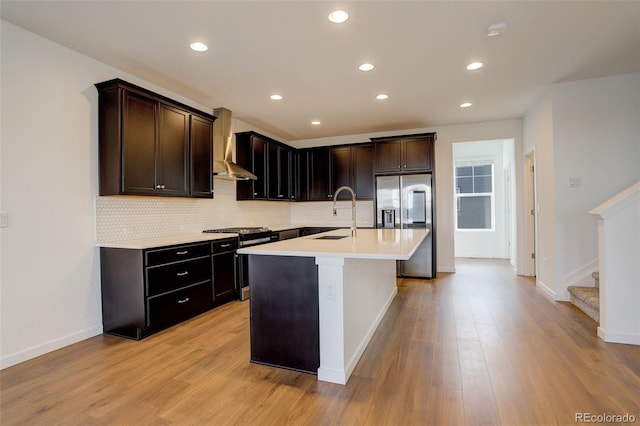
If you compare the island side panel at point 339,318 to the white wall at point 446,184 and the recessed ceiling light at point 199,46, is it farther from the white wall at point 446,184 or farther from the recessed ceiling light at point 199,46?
the white wall at point 446,184

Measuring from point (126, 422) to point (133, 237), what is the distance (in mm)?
2128

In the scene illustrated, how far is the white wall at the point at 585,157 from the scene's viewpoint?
3.68m

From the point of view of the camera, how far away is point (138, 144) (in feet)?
10.3

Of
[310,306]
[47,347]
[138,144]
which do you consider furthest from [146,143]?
[310,306]

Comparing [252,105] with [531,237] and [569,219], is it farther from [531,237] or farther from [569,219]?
[531,237]

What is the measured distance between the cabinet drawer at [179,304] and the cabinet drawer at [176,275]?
63 mm

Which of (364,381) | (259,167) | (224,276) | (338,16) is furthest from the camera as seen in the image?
(259,167)

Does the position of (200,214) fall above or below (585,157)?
below

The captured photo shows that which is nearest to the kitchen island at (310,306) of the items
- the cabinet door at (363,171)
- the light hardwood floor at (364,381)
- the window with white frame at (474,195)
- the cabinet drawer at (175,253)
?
the light hardwood floor at (364,381)

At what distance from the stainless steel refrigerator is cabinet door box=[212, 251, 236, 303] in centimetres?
263

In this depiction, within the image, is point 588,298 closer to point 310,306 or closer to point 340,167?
point 310,306

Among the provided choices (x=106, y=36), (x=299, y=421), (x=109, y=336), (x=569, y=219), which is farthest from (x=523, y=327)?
(x=106, y=36)

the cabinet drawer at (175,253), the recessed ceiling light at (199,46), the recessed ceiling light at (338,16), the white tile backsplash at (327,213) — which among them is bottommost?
the cabinet drawer at (175,253)

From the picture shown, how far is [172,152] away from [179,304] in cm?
163
